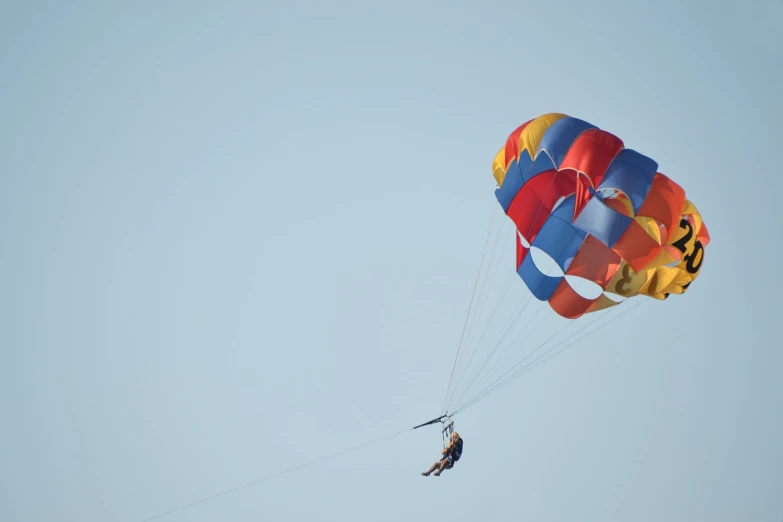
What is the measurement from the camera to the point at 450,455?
2078 cm

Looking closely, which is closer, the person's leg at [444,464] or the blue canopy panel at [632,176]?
the blue canopy panel at [632,176]

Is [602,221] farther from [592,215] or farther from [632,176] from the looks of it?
[632,176]

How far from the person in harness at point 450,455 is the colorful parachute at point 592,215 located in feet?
11.8

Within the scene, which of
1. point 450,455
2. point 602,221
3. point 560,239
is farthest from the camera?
point 560,239

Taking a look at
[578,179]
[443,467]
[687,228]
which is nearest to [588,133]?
[578,179]

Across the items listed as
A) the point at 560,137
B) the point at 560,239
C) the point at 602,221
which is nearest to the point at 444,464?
the point at 560,239

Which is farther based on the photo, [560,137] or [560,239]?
[560,239]

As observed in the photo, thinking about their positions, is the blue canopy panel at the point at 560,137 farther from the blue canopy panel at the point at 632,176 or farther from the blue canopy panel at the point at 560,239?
the blue canopy panel at the point at 560,239

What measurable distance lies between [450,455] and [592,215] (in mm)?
5470

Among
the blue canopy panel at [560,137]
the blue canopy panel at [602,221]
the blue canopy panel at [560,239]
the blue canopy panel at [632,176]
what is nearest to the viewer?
the blue canopy panel at [632,176]

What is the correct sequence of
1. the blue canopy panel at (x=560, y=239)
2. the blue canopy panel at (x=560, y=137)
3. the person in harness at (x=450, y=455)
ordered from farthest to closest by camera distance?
the blue canopy panel at (x=560, y=239), the person in harness at (x=450, y=455), the blue canopy panel at (x=560, y=137)

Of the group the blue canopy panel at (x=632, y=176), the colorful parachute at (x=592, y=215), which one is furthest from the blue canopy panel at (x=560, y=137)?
the blue canopy panel at (x=632, y=176)

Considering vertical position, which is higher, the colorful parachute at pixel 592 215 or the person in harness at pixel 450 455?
the colorful parachute at pixel 592 215

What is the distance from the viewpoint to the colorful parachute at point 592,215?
780 inches
